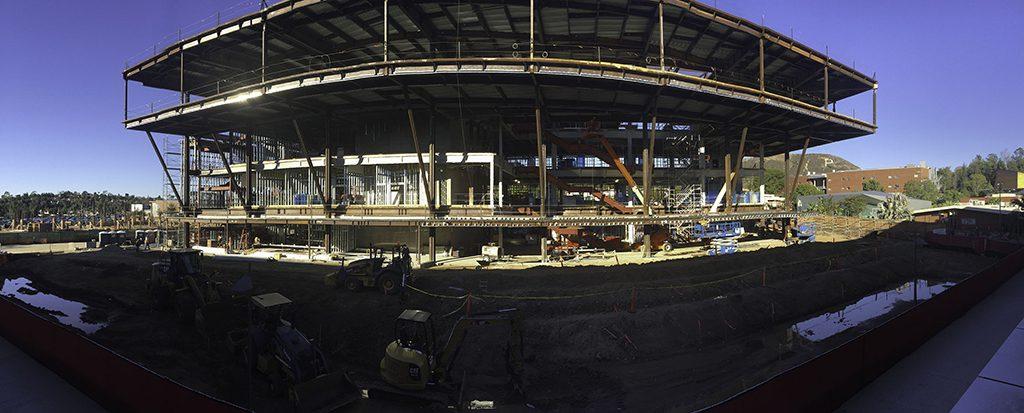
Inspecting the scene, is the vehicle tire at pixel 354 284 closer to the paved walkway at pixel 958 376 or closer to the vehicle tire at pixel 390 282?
the vehicle tire at pixel 390 282


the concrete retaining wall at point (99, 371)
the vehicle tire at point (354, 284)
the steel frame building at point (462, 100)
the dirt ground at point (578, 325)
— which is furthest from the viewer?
the steel frame building at point (462, 100)

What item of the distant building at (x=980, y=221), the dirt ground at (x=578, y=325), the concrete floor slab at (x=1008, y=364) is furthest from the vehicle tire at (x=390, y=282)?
the distant building at (x=980, y=221)

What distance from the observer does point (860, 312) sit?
52.0 ft

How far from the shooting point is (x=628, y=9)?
928 inches

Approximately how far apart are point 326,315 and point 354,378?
5122mm

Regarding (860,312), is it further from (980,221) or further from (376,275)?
(980,221)

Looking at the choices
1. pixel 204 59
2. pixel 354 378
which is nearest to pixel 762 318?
pixel 354 378

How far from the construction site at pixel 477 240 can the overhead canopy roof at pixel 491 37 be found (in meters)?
0.20

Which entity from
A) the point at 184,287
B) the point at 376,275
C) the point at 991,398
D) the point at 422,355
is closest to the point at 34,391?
the point at 184,287

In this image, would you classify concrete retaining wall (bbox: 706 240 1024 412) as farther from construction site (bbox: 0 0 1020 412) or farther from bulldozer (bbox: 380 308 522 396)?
bulldozer (bbox: 380 308 522 396)

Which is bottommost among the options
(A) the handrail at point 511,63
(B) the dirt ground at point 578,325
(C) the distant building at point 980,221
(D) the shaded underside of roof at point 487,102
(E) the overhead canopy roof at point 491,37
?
(B) the dirt ground at point 578,325

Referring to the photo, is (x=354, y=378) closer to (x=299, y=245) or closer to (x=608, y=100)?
(x=608, y=100)

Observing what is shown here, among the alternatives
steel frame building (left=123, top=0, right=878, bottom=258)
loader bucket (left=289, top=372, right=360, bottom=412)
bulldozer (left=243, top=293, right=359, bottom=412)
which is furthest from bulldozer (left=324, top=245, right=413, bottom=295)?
steel frame building (left=123, top=0, right=878, bottom=258)

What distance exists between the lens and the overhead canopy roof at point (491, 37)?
23344mm
